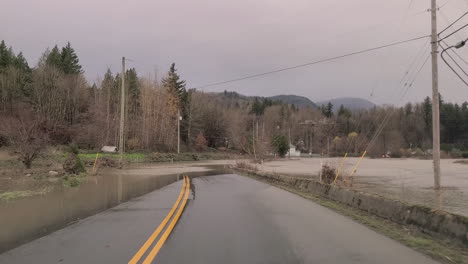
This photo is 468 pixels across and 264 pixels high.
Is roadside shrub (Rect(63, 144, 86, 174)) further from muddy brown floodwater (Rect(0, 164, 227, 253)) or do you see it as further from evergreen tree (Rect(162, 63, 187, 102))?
evergreen tree (Rect(162, 63, 187, 102))

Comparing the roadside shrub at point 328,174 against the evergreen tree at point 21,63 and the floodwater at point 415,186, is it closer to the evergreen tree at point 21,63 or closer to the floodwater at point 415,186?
the floodwater at point 415,186

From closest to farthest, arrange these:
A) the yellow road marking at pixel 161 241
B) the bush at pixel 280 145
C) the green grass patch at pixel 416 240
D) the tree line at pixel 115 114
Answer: the yellow road marking at pixel 161 241, the green grass patch at pixel 416 240, the tree line at pixel 115 114, the bush at pixel 280 145

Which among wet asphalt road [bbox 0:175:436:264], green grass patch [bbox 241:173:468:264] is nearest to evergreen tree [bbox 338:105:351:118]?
green grass patch [bbox 241:173:468:264]

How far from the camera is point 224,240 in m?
7.52

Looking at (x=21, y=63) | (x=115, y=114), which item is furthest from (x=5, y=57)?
(x=115, y=114)

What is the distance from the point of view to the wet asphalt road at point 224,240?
20.6 feet

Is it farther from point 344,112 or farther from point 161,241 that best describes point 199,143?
point 344,112

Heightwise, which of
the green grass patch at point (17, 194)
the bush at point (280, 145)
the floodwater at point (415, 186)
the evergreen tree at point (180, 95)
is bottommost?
the floodwater at point (415, 186)

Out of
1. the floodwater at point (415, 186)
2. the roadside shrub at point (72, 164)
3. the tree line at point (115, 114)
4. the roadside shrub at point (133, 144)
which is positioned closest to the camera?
the floodwater at point (415, 186)

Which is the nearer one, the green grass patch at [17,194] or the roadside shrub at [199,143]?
the green grass patch at [17,194]

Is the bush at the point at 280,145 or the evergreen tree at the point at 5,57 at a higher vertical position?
the evergreen tree at the point at 5,57

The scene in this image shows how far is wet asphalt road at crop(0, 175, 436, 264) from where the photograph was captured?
20.6 feet

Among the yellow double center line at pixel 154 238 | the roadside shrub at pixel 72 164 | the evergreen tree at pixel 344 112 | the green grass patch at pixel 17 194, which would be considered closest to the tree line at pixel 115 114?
the roadside shrub at pixel 72 164

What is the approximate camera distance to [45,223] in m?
9.42
